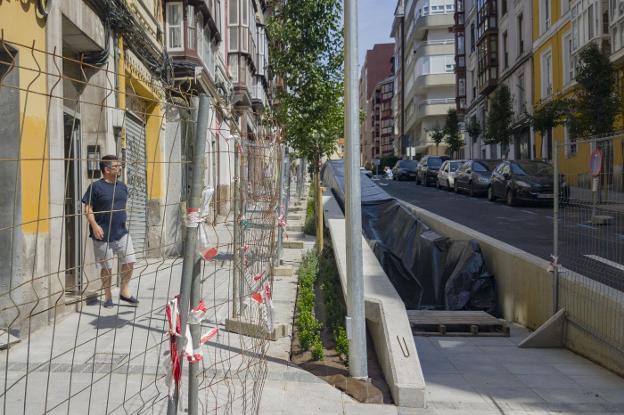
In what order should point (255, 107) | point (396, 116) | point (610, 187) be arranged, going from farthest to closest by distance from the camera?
point (396, 116) < point (255, 107) < point (610, 187)

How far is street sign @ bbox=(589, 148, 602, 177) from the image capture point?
21.6ft

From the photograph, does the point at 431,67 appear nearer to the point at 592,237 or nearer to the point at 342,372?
the point at 592,237

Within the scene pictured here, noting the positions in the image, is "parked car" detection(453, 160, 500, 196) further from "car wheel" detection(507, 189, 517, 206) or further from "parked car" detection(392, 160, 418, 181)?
"parked car" detection(392, 160, 418, 181)

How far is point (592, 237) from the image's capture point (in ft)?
22.3

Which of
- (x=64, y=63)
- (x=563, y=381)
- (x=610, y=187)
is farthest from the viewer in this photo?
(x=64, y=63)

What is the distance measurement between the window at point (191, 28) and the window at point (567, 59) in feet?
65.2

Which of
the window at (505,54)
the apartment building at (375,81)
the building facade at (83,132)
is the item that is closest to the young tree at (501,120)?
the window at (505,54)

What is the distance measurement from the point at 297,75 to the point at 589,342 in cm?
698

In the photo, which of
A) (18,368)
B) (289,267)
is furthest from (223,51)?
(18,368)

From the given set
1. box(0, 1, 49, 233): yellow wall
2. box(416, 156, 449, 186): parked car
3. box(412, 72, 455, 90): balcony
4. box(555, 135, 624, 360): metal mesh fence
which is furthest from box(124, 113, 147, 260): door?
box(412, 72, 455, 90): balcony

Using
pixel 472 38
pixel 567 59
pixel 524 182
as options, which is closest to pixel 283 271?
pixel 524 182

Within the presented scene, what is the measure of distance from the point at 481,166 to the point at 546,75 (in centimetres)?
929

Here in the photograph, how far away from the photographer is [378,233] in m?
12.8

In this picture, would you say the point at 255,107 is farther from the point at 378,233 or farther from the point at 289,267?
the point at 289,267
